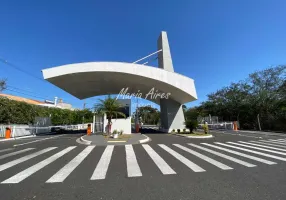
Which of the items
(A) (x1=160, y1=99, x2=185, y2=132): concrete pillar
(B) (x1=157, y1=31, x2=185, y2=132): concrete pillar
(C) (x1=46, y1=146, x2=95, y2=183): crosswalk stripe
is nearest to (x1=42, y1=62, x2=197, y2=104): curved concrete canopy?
(A) (x1=160, y1=99, x2=185, y2=132): concrete pillar

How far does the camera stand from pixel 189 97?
23875 millimetres

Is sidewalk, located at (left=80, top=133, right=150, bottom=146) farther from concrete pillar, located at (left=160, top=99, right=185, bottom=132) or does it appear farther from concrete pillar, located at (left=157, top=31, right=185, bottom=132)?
concrete pillar, located at (left=157, top=31, right=185, bottom=132)

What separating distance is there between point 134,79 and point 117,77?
7.01 feet

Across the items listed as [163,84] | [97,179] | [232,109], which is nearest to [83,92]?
[163,84]

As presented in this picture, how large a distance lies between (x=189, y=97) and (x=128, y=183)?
20.3 metres

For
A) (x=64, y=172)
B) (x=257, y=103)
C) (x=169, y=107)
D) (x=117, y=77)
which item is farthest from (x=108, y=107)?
(x=257, y=103)

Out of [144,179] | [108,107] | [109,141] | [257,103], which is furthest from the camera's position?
[257,103]

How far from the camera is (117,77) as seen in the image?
22016 mm

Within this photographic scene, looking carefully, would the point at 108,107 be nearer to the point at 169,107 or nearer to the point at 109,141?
the point at 109,141

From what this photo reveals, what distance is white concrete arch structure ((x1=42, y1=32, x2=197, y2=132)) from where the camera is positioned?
779 inches

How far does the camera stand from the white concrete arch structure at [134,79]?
19797mm

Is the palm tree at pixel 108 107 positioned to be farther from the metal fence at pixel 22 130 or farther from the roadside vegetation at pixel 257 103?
the roadside vegetation at pixel 257 103

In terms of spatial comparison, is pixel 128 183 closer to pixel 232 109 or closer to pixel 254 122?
pixel 254 122

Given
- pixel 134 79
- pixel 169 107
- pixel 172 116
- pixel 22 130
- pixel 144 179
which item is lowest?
pixel 144 179
